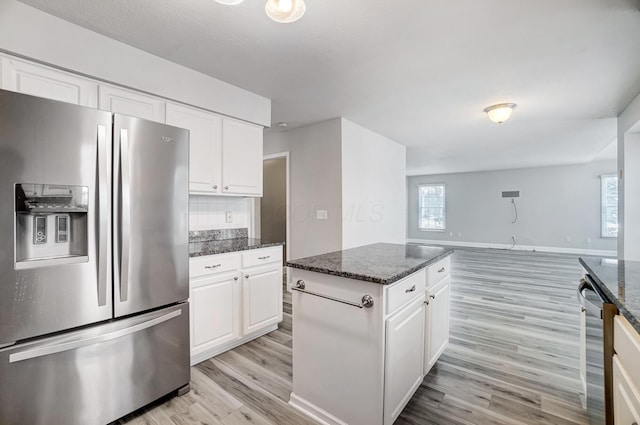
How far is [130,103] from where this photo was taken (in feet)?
7.16

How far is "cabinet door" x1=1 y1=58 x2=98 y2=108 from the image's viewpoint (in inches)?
67.0

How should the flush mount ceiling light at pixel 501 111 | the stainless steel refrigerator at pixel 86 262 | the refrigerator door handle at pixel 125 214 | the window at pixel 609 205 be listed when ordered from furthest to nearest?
the window at pixel 609 205 < the flush mount ceiling light at pixel 501 111 < the refrigerator door handle at pixel 125 214 < the stainless steel refrigerator at pixel 86 262

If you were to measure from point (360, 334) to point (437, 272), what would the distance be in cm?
89

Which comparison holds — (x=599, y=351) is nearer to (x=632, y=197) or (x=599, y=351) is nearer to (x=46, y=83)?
(x=46, y=83)

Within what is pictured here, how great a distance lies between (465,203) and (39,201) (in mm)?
10044

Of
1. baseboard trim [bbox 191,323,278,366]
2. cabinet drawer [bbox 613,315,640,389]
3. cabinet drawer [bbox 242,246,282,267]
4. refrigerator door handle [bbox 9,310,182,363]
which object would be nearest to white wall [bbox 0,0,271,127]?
cabinet drawer [bbox 242,246,282,267]

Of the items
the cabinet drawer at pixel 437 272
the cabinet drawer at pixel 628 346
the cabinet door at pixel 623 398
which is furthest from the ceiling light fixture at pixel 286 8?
the cabinet door at pixel 623 398

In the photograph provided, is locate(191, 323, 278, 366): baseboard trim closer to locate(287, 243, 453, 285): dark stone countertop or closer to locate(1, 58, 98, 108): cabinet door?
locate(287, 243, 453, 285): dark stone countertop

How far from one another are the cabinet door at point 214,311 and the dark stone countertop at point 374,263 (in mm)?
876

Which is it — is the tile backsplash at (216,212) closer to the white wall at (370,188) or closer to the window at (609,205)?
the white wall at (370,188)

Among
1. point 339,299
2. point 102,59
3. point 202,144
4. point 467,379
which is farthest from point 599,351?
point 102,59

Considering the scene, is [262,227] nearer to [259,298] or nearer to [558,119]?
[259,298]

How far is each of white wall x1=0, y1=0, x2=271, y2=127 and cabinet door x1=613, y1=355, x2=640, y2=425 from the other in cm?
302

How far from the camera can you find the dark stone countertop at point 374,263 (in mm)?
1511
